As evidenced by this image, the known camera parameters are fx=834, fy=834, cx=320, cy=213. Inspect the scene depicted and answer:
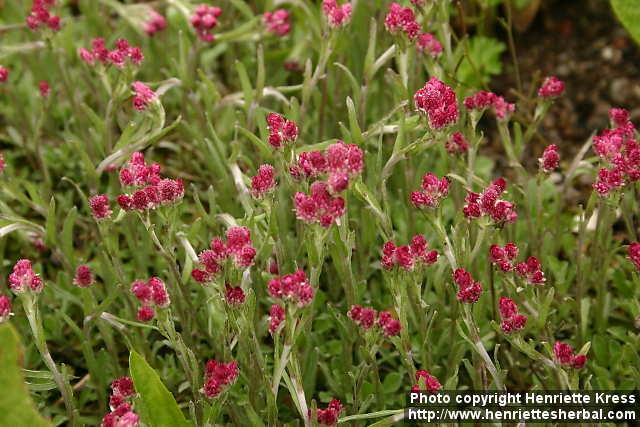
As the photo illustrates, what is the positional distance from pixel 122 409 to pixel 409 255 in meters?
0.61

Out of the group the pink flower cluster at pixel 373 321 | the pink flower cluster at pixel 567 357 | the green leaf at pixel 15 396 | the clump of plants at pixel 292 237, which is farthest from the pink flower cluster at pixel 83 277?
the pink flower cluster at pixel 567 357

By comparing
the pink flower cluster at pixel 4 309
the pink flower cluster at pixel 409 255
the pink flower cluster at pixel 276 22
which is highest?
the pink flower cluster at pixel 276 22

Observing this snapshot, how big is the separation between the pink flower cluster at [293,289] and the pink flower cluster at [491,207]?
41 centimetres

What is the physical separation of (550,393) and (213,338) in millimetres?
800

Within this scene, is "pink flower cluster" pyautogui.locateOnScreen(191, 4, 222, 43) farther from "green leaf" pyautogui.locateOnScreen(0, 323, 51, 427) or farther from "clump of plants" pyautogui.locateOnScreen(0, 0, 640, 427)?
"green leaf" pyautogui.locateOnScreen(0, 323, 51, 427)

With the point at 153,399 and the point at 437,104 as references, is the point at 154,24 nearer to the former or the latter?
the point at 437,104

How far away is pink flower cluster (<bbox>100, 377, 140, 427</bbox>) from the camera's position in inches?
56.2

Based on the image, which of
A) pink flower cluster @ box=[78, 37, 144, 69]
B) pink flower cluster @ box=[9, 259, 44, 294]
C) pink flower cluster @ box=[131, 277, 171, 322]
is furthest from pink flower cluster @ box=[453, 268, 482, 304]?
pink flower cluster @ box=[78, 37, 144, 69]

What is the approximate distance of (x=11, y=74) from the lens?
307cm

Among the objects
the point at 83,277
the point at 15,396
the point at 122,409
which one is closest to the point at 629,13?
the point at 83,277

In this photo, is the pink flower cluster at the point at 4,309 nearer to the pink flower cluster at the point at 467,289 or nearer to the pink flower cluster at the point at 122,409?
the pink flower cluster at the point at 122,409

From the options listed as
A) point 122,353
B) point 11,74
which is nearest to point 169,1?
point 11,74

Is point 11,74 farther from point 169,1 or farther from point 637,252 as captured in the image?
point 637,252

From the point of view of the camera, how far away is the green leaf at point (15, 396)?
Answer: 1472 millimetres
